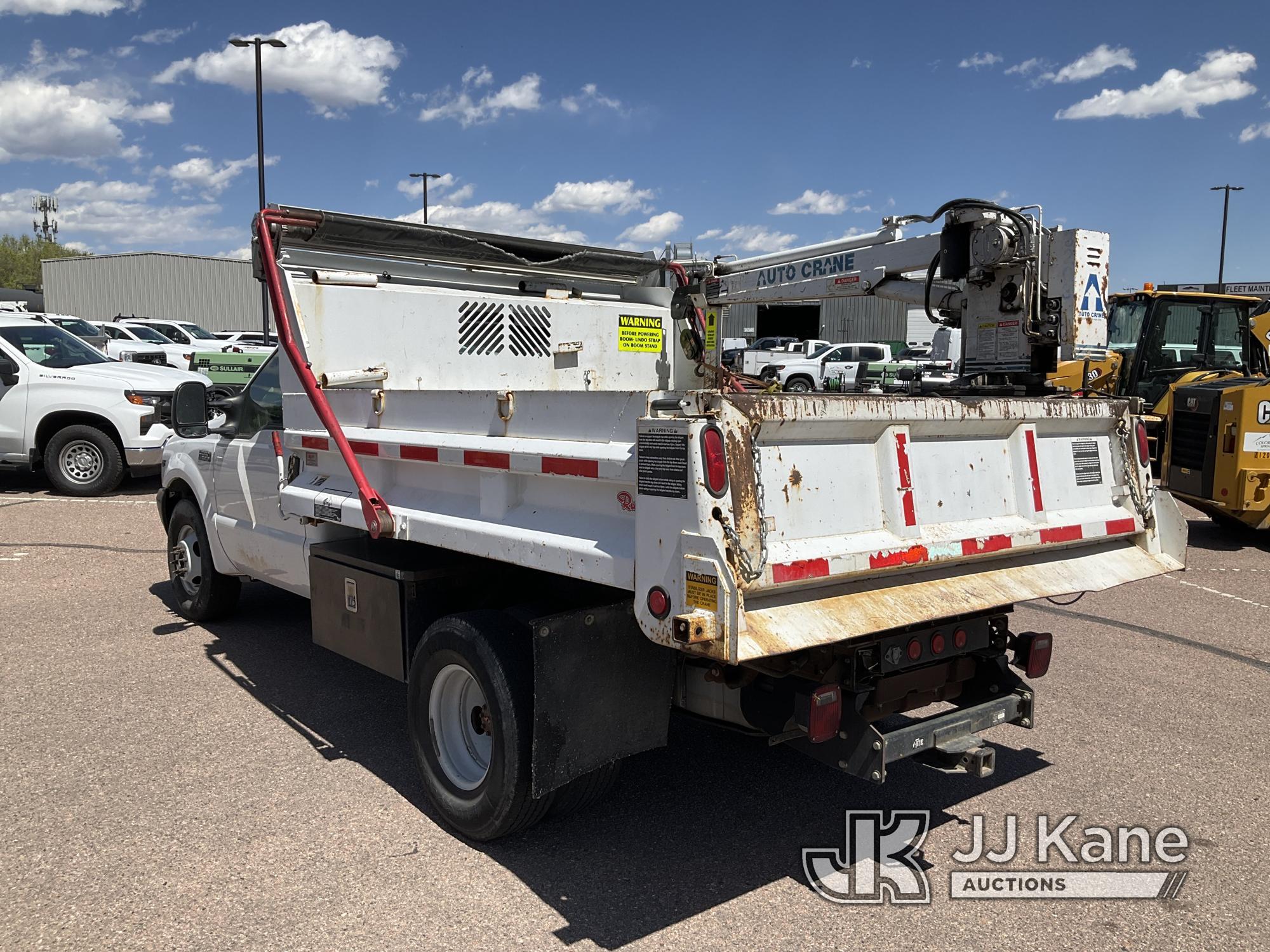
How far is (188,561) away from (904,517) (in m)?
5.35

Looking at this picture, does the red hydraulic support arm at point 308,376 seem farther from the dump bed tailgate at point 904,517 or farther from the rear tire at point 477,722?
the dump bed tailgate at point 904,517

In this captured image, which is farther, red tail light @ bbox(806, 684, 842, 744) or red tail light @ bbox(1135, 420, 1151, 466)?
red tail light @ bbox(1135, 420, 1151, 466)

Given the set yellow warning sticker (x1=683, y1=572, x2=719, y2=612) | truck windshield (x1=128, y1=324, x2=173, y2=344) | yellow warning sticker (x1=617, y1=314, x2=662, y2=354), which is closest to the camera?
yellow warning sticker (x1=683, y1=572, x2=719, y2=612)

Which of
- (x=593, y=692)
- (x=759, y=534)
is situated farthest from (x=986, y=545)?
(x=593, y=692)

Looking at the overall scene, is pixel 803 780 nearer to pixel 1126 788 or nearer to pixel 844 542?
pixel 1126 788

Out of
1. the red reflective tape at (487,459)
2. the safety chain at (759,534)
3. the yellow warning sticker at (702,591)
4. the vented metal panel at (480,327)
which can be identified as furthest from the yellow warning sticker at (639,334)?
the yellow warning sticker at (702,591)

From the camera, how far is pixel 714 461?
2873 mm

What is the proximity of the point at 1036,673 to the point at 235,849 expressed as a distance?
3.33 meters

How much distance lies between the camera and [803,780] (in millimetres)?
4496

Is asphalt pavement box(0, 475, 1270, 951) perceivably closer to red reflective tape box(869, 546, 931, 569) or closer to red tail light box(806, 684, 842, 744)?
red tail light box(806, 684, 842, 744)

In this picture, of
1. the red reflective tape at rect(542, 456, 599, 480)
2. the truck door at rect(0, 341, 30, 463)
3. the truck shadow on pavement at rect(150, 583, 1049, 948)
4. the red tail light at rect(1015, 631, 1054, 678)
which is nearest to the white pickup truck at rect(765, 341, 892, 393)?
the truck door at rect(0, 341, 30, 463)

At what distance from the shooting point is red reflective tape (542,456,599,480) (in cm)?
322

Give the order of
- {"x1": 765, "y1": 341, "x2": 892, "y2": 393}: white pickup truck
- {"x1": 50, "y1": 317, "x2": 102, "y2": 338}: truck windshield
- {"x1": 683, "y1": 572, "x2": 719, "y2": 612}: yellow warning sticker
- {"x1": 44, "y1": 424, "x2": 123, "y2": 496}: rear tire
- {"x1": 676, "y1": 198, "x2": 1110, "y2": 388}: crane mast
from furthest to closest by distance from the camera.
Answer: {"x1": 765, "y1": 341, "x2": 892, "y2": 393}: white pickup truck < {"x1": 50, "y1": 317, "x2": 102, "y2": 338}: truck windshield < {"x1": 44, "y1": 424, "x2": 123, "y2": 496}: rear tire < {"x1": 676, "y1": 198, "x2": 1110, "y2": 388}: crane mast < {"x1": 683, "y1": 572, "x2": 719, "y2": 612}: yellow warning sticker

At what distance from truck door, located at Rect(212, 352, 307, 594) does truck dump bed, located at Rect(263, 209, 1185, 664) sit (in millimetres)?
501
